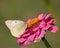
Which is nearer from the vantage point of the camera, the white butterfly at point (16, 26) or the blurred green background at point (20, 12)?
the white butterfly at point (16, 26)

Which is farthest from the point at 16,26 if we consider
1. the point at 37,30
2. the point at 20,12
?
the point at 20,12

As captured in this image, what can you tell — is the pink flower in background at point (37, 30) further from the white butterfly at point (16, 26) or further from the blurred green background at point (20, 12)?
the blurred green background at point (20, 12)

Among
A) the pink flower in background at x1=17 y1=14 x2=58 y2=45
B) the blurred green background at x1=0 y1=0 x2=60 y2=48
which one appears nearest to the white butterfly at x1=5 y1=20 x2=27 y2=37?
the pink flower in background at x1=17 y1=14 x2=58 y2=45

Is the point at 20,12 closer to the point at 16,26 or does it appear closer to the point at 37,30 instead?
the point at 16,26

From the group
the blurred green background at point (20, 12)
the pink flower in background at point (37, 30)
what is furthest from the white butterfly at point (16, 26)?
the blurred green background at point (20, 12)

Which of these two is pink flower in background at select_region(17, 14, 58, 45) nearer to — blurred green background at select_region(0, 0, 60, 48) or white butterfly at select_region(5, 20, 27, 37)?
white butterfly at select_region(5, 20, 27, 37)
